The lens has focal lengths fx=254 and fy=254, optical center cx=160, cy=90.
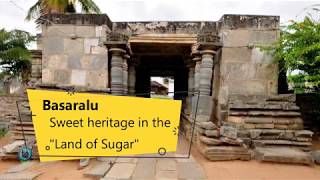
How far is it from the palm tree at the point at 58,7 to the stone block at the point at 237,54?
26.0 feet

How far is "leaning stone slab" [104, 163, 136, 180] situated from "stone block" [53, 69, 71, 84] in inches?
131

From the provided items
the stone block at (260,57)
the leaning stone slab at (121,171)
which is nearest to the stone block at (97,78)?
the leaning stone slab at (121,171)

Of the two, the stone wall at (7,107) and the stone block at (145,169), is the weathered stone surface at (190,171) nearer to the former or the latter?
the stone block at (145,169)

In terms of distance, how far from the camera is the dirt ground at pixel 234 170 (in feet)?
14.4

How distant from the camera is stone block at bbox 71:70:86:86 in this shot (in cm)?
702

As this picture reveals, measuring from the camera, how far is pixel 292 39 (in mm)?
6266

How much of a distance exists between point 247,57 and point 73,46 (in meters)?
4.74

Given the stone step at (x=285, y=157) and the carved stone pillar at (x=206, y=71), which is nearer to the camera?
the stone step at (x=285, y=157)

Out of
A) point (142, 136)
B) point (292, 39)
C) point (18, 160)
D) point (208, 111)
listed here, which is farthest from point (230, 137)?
point (18, 160)

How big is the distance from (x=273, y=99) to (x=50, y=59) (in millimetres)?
6003

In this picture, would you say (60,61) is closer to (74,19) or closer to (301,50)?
(74,19)

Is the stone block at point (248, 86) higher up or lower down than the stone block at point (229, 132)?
higher up

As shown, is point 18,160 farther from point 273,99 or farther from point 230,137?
point 273,99

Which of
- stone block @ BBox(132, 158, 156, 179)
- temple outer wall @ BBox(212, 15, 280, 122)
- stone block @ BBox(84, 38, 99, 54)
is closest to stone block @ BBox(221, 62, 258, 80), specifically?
temple outer wall @ BBox(212, 15, 280, 122)
